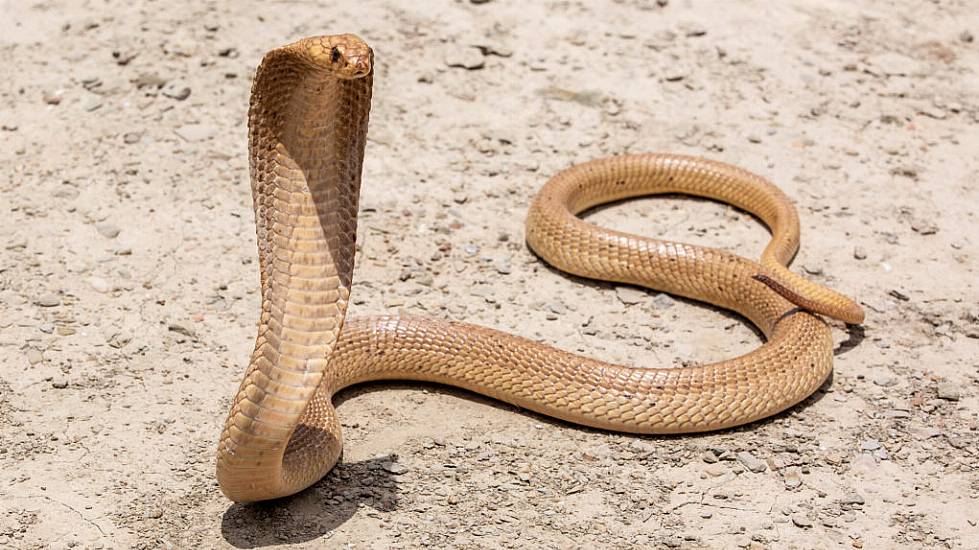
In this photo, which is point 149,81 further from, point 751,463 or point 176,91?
point 751,463

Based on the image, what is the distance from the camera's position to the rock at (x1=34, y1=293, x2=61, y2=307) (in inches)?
249

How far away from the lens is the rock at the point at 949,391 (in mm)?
6051

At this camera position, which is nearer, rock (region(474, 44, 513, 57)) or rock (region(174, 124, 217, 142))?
rock (region(174, 124, 217, 142))

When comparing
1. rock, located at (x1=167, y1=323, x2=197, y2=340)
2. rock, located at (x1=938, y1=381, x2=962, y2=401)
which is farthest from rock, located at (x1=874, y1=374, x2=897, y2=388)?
rock, located at (x1=167, y1=323, x2=197, y2=340)

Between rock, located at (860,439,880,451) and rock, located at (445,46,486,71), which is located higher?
rock, located at (445,46,486,71)

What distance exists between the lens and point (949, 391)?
6.09 m

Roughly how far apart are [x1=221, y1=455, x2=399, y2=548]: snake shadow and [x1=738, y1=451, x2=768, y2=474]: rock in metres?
1.57

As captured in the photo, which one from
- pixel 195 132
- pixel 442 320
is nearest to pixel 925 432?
pixel 442 320

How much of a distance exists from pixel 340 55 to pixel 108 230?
11.8ft

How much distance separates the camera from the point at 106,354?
19.7ft

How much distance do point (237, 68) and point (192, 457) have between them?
3923mm

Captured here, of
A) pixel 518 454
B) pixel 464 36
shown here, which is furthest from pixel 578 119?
pixel 518 454

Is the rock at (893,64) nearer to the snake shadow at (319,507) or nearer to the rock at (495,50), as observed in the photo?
the rock at (495,50)

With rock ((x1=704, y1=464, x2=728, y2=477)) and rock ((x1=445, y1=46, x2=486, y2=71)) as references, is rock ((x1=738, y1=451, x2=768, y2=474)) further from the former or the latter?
rock ((x1=445, y1=46, x2=486, y2=71))
